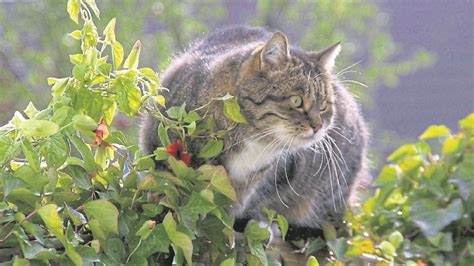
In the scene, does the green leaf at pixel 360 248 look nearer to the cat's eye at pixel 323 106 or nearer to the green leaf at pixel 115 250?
the cat's eye at pixel 323 106

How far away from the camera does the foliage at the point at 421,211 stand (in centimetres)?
141

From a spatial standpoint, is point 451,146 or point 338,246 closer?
point 338,246

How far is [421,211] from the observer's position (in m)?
1.46

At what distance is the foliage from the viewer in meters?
1.41

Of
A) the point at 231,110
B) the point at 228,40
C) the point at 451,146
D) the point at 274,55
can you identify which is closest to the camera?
the point at 231,110

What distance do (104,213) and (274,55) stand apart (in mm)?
531

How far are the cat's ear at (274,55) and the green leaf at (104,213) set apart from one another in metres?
0.50

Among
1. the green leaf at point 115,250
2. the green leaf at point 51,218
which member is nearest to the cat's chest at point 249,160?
the green leaf at point 115,250

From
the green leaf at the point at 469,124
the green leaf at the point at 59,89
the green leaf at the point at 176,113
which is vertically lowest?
the green leaf at the point at 469,124

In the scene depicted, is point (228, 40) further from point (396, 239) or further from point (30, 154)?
point (30, 154)

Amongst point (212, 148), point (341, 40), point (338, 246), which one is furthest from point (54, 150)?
point (341, 40)

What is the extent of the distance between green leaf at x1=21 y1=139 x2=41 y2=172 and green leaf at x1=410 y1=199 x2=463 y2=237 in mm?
872

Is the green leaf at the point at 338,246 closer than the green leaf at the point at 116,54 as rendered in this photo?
No

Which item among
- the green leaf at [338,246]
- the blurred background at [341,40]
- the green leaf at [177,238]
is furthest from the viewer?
the blurred background at [341,40]
